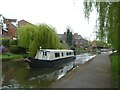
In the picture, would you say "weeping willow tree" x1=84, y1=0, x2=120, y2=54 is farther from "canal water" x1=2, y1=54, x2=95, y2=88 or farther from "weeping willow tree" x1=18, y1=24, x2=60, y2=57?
"weeping willow tree" x1=18, y1=24, x2=60, y2=57

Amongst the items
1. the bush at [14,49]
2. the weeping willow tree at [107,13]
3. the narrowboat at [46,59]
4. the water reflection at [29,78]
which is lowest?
the water reflection at [29,78]

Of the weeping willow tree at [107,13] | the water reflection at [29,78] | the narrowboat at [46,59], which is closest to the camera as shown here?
the weeping willow tree at [107,13]

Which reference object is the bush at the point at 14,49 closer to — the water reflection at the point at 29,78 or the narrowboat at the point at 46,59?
the narrowboat at the point at 46,59

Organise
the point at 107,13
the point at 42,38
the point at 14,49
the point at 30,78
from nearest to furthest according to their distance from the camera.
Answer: the point at 107,13 → the point at 30,78 → the point at 42,38 → the point at 14,49

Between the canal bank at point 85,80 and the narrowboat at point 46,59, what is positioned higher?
the narrowboat at point 46,59

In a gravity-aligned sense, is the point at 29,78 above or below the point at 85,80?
below

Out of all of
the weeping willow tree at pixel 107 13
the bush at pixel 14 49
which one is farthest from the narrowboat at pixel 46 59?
the weeping willow tree at pixel 107 13

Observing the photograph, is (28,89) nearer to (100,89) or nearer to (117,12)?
(100,89)

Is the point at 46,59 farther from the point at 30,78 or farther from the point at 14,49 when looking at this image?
the point at 14,49

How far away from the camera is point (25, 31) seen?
1641 inches

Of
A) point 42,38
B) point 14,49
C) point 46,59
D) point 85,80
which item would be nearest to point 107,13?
point 85,80

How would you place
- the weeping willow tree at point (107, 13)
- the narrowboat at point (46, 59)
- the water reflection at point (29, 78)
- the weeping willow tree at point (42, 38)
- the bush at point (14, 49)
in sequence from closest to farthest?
the weeping willow tree at point (107, 13), the water reflection at point (29, 78), the narrowboat at point (46, 59), the weeping willow tree at point (42, 38), the bush at point (14, 49)

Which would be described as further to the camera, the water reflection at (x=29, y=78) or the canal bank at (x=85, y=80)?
the water reflection at (x=29, y=78)

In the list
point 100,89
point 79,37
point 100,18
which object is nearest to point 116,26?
point 100,18
